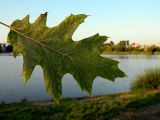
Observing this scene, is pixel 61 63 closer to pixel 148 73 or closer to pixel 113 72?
pixel 113 72

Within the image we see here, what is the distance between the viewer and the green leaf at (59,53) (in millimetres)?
626

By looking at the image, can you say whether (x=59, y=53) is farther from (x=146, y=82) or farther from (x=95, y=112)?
(x=146, y=82)

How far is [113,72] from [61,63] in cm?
10

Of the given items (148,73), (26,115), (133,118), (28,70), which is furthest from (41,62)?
(148,73)

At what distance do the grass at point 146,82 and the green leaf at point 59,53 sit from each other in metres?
14.5

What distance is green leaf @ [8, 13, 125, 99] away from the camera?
0.63 metres

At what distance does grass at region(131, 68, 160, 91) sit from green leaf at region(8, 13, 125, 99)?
569 inches

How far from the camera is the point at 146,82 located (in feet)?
49.4

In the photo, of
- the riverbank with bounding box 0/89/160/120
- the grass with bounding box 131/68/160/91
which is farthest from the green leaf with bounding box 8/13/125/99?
the grass with bounding box 131/68/160/91

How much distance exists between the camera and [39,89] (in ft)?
61.5

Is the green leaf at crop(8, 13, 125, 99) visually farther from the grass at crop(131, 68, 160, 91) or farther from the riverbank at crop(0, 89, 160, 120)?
the grass at crop(131, 68, 160, 91)

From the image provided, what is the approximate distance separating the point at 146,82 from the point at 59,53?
14.8m

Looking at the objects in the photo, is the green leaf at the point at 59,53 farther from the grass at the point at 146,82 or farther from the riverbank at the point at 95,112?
the grass at the point at 146,82

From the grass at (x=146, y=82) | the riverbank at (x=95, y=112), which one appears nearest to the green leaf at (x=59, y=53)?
the riverbank at (x=95, y=112)
